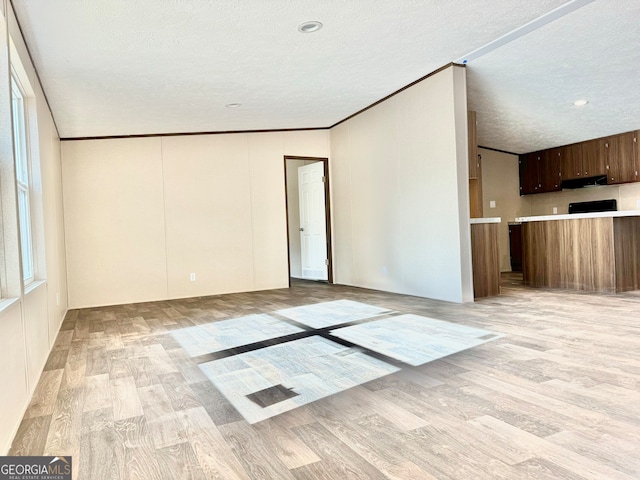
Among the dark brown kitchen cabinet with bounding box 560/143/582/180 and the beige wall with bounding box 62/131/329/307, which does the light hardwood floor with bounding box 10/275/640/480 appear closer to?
the beige wall with bounding box 62/131/329/307

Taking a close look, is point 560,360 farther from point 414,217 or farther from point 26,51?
point 26,51

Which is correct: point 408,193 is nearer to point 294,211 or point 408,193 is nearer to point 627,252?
point 627,252

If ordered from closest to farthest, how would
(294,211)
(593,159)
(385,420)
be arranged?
(385,420), (593,159), (294,211)

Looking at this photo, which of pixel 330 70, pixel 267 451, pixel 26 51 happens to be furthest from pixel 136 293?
pixel 267 451

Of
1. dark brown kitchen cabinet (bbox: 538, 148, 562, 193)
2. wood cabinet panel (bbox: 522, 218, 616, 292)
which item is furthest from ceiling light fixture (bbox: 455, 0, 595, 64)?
dark brown kitchen cabinet (bbox: 538, 148, 562, 193)

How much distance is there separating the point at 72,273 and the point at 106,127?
6.96 feet

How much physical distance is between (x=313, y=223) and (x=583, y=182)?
476cm

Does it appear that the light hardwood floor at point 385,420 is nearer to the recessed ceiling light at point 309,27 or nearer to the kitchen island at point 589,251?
the kitchen island at point 589,251

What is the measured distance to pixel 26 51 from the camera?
143 inches

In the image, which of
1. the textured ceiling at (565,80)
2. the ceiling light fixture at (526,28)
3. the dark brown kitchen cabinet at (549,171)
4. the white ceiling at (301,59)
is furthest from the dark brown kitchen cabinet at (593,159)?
the ceiling light fixture at (526,28)

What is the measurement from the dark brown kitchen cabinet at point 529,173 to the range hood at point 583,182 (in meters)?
0.62

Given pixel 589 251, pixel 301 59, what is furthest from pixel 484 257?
pixel 301 59

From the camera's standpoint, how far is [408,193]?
5734mm

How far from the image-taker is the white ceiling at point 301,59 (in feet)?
11.3
